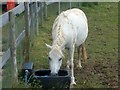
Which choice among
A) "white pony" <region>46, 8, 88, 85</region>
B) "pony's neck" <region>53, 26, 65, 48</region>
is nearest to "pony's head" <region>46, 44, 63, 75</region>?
"white pony" <region>46, 8, 88, 85</region>

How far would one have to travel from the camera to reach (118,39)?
467 inches

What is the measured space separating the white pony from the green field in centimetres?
40

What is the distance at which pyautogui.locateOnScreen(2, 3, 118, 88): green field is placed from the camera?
780 cm

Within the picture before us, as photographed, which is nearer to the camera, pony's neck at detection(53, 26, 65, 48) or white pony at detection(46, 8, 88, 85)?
white pony at detection(46, 8, 88, 85)

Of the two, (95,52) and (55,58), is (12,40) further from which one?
(95,52)

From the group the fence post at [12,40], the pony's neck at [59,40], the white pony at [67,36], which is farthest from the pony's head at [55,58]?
the fence post at [12,40]

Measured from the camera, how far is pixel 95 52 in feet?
33.5

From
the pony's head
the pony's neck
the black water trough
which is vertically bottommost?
the black water trough

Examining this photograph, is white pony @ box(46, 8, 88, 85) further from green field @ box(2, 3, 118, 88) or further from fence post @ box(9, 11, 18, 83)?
fence post @ box(9, 11, 18, 83)

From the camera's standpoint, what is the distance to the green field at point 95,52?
7.80 m

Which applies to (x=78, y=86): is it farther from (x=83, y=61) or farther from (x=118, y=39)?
(x=118, y=39)

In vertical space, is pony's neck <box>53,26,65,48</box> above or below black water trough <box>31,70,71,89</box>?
above

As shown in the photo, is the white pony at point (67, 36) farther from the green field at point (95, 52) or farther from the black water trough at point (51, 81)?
the green field at point (95, 52)

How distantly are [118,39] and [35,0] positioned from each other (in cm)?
280
